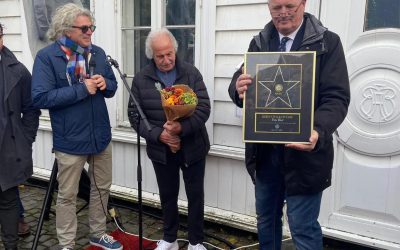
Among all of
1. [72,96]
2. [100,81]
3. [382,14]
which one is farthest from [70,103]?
[382,14]

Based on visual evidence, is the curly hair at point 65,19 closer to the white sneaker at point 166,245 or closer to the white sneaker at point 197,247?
the white sneaker at point 166,245

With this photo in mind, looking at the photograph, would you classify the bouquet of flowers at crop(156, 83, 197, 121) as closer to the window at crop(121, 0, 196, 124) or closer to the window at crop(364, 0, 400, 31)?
the window at crop(121, 0, 196, 124)

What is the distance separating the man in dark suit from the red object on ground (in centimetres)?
150

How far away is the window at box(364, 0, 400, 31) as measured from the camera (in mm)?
2863

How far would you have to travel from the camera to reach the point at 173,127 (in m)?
2.91

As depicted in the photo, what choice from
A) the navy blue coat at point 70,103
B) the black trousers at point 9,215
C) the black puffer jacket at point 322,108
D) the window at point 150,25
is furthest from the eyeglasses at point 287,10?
the black trousers at point 9,215

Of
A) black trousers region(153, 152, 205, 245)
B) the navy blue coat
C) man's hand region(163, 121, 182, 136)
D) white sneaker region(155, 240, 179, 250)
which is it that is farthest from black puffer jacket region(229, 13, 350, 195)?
the navy blue coat

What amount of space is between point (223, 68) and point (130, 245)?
1777 mm

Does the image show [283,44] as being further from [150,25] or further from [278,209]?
[150,25]

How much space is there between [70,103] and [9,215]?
3.38 feet

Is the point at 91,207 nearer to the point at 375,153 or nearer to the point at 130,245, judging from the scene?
the point at 130,245

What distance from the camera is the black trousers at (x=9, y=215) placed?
3.11 m

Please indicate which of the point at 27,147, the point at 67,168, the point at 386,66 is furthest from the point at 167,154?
the point at 386,66

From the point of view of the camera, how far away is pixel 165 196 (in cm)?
330
